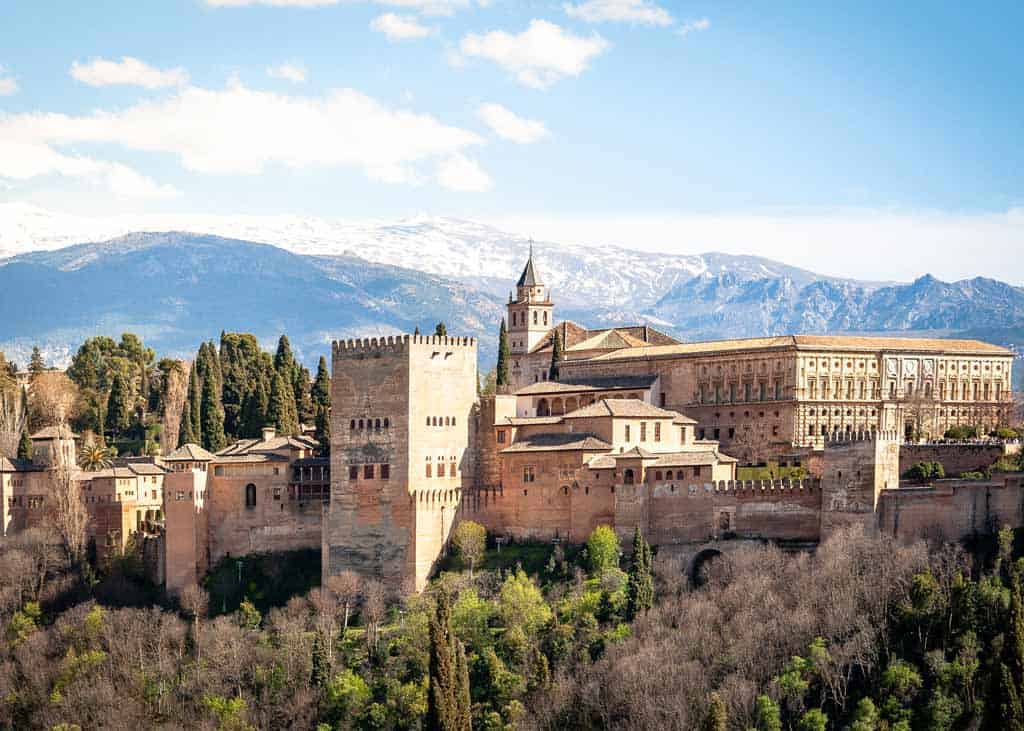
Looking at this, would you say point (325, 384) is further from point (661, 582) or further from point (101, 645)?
point (661, 582)

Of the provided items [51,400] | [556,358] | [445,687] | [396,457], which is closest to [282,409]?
[556,358]

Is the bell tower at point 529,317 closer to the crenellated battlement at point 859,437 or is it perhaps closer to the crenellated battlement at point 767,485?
the crenellated battlement at point 767,485

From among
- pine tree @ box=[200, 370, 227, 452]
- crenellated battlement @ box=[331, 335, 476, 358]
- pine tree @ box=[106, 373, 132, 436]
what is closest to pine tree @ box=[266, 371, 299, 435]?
pine tree @ box=[200, 370, 227, 452]

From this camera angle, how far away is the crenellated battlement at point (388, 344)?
7075cm

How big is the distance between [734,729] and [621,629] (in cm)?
797

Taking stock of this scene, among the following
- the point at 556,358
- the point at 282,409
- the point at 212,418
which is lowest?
the point at 212,418

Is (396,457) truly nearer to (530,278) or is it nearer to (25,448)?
(25,448)

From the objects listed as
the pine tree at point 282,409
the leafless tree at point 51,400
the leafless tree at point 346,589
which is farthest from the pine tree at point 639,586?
the leafless tree at point 51,400

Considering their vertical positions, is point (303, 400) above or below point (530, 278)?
below

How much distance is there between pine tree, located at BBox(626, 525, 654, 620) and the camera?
63.2m

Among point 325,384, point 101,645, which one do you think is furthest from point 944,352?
point 101,645

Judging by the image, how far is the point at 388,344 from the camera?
71.2m

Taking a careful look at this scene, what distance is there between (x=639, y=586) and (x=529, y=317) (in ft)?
156

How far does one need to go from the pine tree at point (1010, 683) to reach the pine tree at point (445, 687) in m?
18.3
